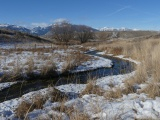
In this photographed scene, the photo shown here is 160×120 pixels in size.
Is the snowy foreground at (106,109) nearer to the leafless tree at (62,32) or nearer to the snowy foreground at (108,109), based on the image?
the snowy foreground at (108,109)

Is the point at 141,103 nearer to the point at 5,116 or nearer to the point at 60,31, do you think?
the point at 5,116

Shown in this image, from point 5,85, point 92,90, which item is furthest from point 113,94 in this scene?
point 5,85

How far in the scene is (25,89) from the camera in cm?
923

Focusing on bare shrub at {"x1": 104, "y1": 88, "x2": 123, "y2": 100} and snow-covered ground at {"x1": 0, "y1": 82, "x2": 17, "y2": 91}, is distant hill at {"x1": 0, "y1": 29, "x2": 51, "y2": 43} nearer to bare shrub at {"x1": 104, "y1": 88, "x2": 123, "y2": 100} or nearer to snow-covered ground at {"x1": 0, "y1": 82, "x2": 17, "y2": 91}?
snow-covered ground at {"x1": 0, "y1": 82, "x2": 17, "y2": 91}

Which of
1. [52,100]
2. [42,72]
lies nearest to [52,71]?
[42,72]

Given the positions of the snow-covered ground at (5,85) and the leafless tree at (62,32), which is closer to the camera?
the snow-covered ground at (5,85)

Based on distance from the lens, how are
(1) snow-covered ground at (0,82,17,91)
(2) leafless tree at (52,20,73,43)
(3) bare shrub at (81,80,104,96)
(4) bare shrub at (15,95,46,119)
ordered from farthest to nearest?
(2) leafless tree at (52,20,73,43) < (1) snow-covered ground at (0,82,17,91) < (3) bare shrub at (81,80,104,96) < (4) bare shrub at (15,95,46,119)

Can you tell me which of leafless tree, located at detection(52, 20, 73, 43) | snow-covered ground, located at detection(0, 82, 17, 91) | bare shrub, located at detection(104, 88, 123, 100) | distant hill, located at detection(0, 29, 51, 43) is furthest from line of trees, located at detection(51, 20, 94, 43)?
bare shrub, located at detection(104, 88, 123, 100)

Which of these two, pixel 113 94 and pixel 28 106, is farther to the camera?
pixel 113 94

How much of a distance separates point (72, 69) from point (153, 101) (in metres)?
8.41

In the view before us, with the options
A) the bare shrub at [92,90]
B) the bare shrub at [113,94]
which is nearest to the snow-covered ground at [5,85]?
the bare shrub at [92,90]

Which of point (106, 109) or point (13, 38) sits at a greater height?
point (13, 38)

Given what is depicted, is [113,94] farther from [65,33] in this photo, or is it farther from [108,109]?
[65,33]

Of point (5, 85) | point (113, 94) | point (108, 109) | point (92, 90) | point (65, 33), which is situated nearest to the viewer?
point (108, 109)
